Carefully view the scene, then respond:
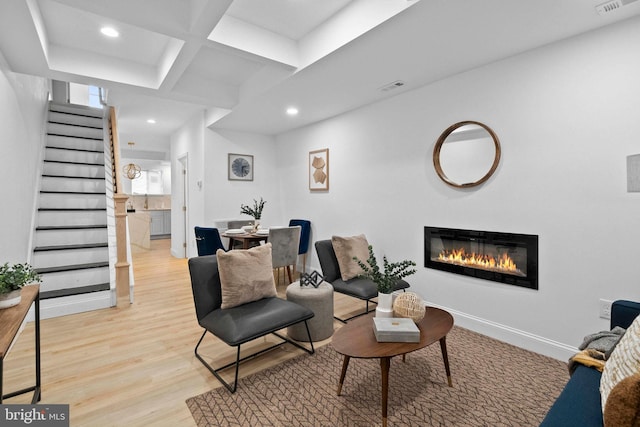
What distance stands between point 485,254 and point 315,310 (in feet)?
5.47

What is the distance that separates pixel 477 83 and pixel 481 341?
2.34 meters

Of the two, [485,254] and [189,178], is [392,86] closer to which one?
[485,254]

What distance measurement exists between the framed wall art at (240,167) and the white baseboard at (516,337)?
398 cm

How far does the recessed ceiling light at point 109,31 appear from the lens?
9.98 feet

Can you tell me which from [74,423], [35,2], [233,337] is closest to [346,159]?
[233,337]

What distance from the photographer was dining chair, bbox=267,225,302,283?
4.06 m

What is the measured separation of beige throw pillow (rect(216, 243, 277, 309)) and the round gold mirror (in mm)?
1984

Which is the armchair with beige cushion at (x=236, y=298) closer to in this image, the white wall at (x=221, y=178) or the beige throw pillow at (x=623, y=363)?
the beige throw pillow at (x=623, y=363)

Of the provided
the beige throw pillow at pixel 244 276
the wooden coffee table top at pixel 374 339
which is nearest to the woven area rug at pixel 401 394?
the wooden coffee table top at pixel 374 339

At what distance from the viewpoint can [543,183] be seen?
251 centimetres

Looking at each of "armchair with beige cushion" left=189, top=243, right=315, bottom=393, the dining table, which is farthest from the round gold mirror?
the dining table

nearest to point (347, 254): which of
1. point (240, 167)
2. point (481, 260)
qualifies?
point (481, 260)

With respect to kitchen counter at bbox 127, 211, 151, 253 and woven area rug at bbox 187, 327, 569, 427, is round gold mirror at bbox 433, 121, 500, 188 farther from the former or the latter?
kitchen counter at bbox 127, 211, 151, 253

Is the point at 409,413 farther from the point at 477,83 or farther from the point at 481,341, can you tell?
the point at 477,83
